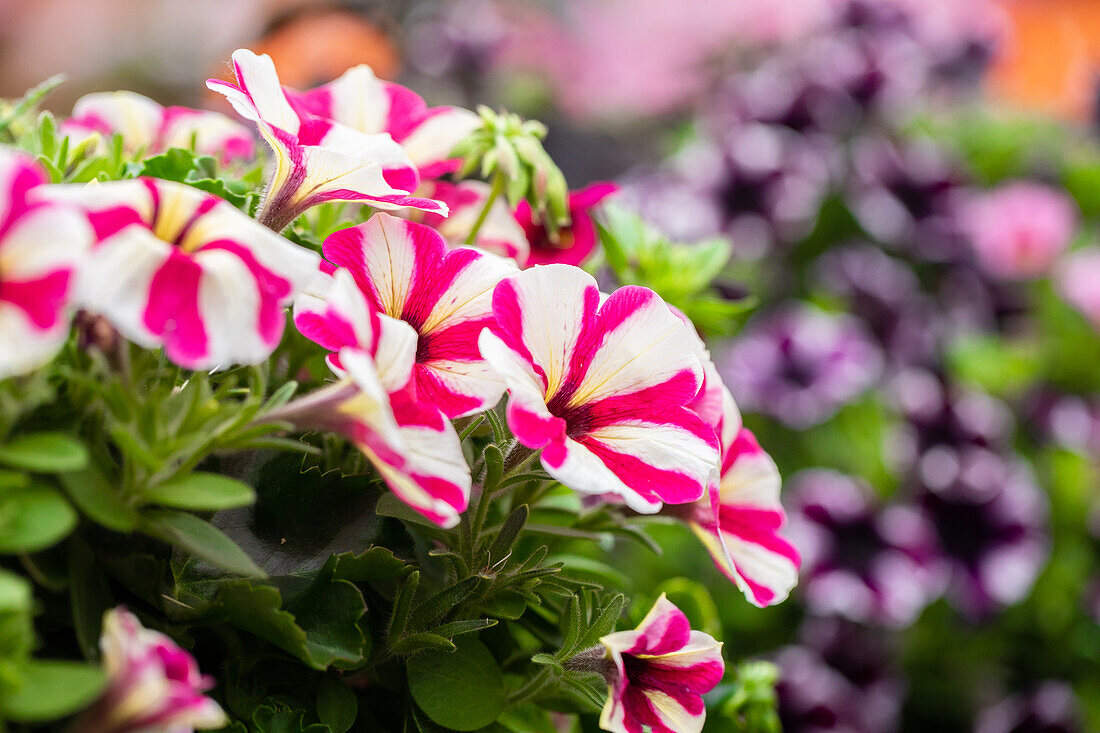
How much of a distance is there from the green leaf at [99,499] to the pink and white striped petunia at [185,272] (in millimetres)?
36

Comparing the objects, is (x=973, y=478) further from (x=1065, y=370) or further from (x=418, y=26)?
(x=418, y=26)

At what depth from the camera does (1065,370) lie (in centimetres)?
128

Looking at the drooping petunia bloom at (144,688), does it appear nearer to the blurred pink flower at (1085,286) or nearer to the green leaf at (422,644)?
the green leaf at (422,644)

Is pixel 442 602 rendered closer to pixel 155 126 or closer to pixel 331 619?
pixel 331 619

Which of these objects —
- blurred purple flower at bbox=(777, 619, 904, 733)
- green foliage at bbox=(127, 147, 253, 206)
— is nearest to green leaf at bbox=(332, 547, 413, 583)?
green foliage at bbox=(127, 147, 253, 206)

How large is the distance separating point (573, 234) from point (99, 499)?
0.83 ft

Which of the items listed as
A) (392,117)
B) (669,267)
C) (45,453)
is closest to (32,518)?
(45,453)

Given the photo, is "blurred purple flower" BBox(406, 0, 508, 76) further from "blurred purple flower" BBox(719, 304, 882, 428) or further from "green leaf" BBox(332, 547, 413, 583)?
"green leaf" BBox(332, 547, 413, 583)

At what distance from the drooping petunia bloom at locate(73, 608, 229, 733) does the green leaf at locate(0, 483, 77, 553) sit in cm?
2

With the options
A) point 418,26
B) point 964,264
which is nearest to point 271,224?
point 964,264

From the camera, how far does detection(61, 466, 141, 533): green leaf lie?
22 centimetres

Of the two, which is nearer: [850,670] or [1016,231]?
[850,670]

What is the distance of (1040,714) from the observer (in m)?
0.99

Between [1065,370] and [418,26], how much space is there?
124 cm
